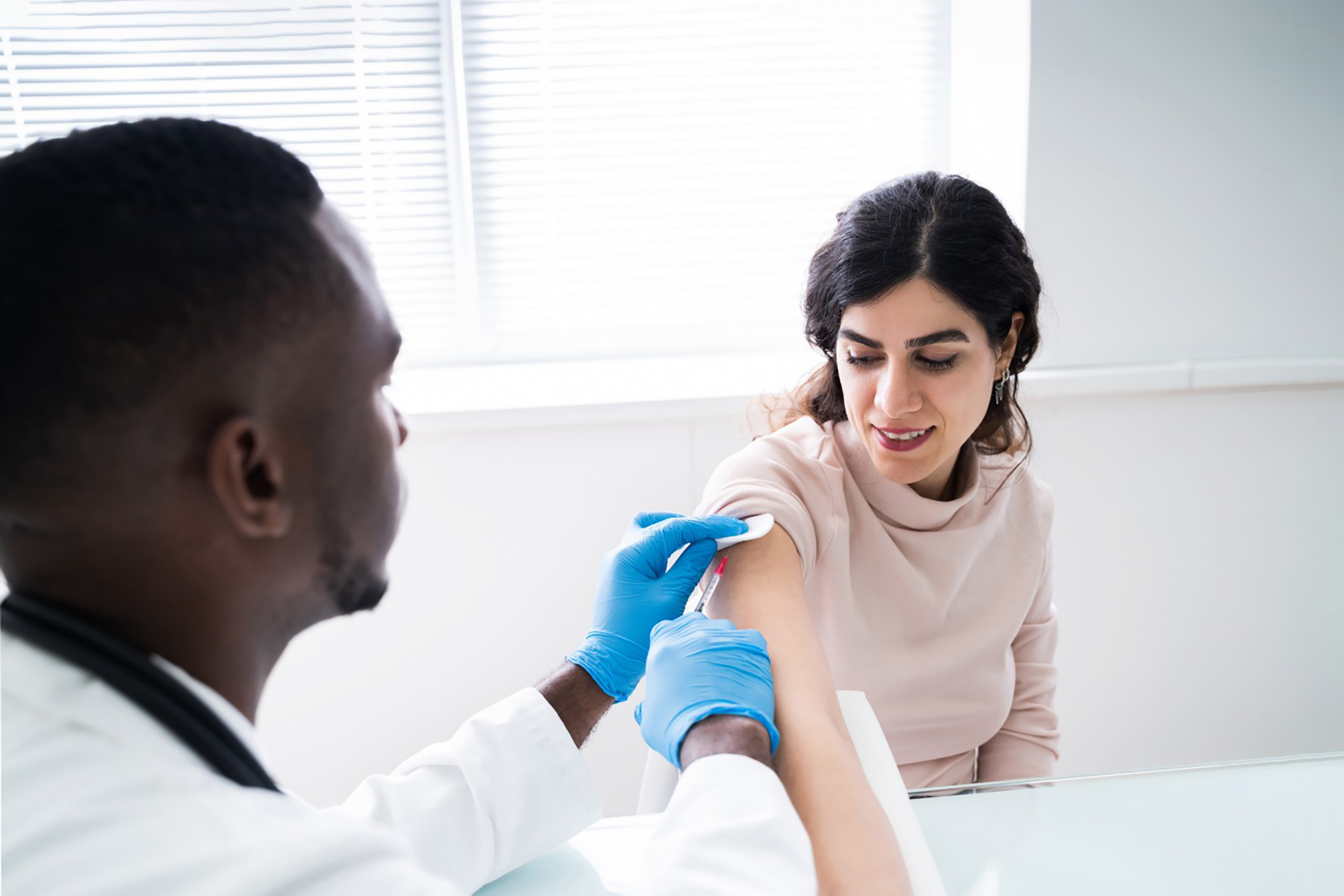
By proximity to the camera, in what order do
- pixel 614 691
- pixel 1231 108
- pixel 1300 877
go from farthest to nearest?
pixel 1231 108
pixel 614 691
pixel 1300 877

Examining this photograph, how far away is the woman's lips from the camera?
1.21 m

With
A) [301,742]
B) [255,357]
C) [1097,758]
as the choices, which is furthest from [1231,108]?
[301,742]

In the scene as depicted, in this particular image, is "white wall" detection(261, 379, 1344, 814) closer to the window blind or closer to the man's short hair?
the window blind

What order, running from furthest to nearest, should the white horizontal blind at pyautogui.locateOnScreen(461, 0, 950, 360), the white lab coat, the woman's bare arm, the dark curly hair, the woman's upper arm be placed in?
1. the white horizontal blind at pyautogui.locateOnScreen(461, 0, 950, 360)
2. the dark curly hair
3. the woman's upper arm
4. the woman's bare arm
5. the white lab coat

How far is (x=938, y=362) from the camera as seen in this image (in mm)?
1206

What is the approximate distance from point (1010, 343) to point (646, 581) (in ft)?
2.09

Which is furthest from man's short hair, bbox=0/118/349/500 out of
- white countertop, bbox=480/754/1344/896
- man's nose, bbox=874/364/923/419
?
man's nose, bbox=874/364/923/419

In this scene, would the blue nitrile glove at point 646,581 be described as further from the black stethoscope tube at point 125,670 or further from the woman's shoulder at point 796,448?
the black stethoscope tube at point 125,670

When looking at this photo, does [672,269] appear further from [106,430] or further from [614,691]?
[106,430]

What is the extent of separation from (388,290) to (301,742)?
3.43 feet

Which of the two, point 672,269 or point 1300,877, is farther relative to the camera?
point 672,269

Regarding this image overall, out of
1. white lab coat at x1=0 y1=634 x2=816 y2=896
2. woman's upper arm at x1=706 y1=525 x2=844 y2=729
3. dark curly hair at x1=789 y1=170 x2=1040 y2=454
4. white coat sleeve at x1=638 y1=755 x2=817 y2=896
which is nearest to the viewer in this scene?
white lab coat at x1=0 y1=634 x2=816 y2=896

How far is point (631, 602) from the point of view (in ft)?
3.45

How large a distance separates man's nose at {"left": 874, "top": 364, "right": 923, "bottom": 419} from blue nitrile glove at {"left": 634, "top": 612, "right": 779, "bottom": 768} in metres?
0.40
